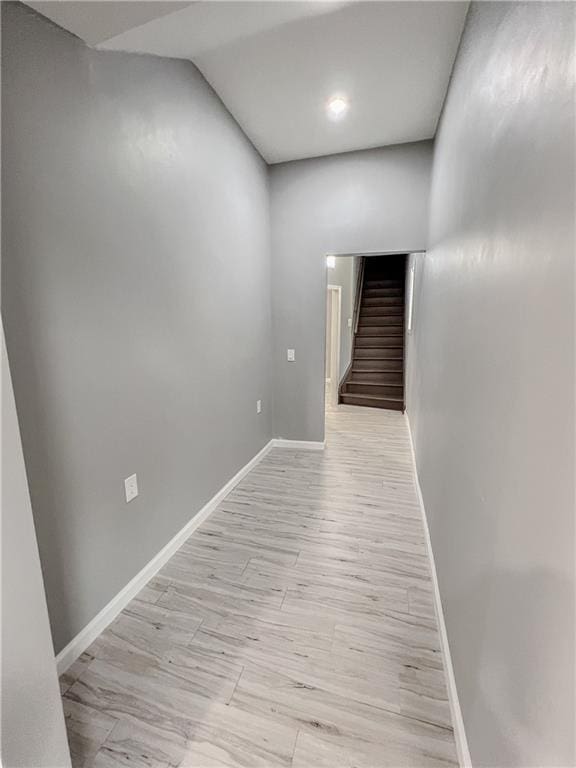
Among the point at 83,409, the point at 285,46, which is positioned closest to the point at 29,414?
the point at 83,409

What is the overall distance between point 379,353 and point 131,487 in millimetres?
5434

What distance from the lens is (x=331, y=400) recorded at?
5.46 metres

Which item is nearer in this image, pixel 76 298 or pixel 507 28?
pixel 507 28

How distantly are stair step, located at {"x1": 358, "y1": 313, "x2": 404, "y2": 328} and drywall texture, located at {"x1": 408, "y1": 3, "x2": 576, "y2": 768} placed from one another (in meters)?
5.50

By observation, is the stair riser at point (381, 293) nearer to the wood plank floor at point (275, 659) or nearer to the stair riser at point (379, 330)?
the stair riser at point (379, 330)

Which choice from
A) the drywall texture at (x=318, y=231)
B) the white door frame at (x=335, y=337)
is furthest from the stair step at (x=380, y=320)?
the drywall texture at (x=318, y=231)

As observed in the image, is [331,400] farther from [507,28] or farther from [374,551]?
[507,28]

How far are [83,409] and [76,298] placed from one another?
447mm

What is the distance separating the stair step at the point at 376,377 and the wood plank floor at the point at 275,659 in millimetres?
3584

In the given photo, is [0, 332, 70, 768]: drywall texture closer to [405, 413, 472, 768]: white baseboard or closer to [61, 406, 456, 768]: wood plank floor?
[61, 406, 456, 768]: wood plank floor

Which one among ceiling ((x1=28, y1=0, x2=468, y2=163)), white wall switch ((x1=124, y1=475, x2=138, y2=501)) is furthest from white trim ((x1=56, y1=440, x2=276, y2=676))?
ceiling ((x1=28, y1=0, x2=468, y2=163))

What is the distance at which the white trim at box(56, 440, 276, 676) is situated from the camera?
50.3 inches

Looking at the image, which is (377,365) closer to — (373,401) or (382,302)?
(373,401)

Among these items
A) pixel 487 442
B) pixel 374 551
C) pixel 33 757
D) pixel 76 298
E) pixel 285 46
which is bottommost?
pixel 374 551
